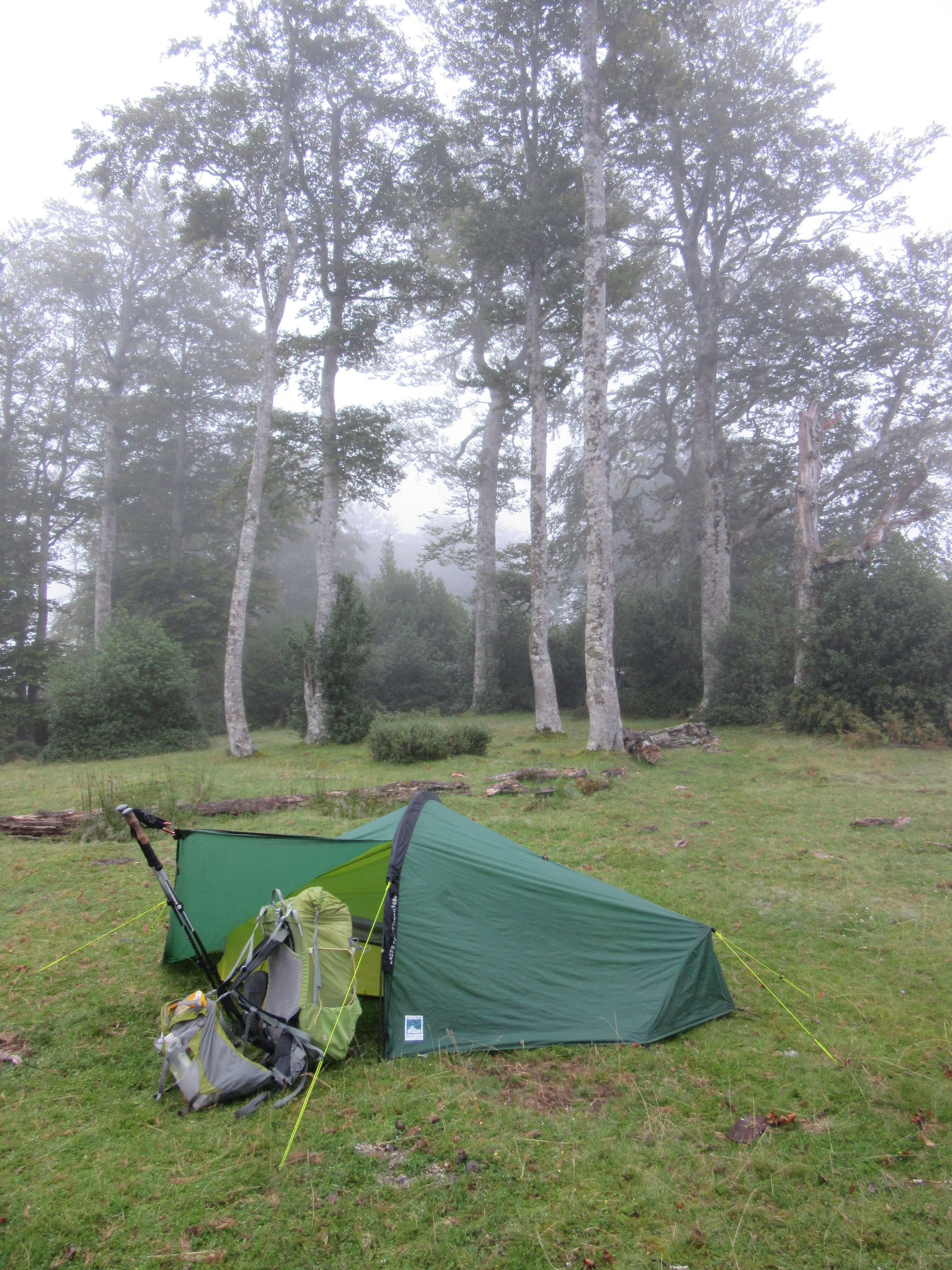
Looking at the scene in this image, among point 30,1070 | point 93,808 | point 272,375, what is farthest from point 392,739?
point 30,1070

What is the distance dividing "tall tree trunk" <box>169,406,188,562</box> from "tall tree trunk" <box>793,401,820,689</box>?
21.2 m

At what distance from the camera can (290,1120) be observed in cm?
321

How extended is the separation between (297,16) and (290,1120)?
21.3 metres

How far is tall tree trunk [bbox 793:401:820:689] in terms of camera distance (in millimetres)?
15625

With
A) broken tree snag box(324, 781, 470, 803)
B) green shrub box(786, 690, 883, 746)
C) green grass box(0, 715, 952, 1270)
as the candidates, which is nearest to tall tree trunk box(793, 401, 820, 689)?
green shrub box(786, 690, 883, 746)

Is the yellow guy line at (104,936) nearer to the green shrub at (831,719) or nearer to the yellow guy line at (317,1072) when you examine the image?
the yellow guy line at (317,1072)

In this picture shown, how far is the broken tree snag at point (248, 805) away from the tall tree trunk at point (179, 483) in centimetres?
2009

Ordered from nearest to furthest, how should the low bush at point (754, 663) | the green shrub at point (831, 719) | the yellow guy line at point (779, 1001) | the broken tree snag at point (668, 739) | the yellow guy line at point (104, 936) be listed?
the yellow guy line at point (779, 1001) < the yellow guy line at point (104, 936) < the broken tree snag at point (668, 739) < the green shrub at point (831, 719) < the low bush at point (754, 663)

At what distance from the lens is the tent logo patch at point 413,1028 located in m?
3.77

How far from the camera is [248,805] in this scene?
927 centimetres

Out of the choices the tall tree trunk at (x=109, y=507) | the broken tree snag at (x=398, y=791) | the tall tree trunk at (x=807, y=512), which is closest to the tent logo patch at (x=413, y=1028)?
the broken tree snag at (x=398, y=791)

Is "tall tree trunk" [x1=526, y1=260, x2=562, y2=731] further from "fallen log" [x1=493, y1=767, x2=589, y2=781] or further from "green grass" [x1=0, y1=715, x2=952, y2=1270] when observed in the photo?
"green grass" [x1=0, y1=715, x2=952, y2=1270]

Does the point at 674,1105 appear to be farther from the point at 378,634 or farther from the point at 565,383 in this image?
the point at 378,634

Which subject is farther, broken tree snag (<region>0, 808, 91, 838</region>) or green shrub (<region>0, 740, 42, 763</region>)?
green shrub (<region>0, 740, 42, 763</region>)
